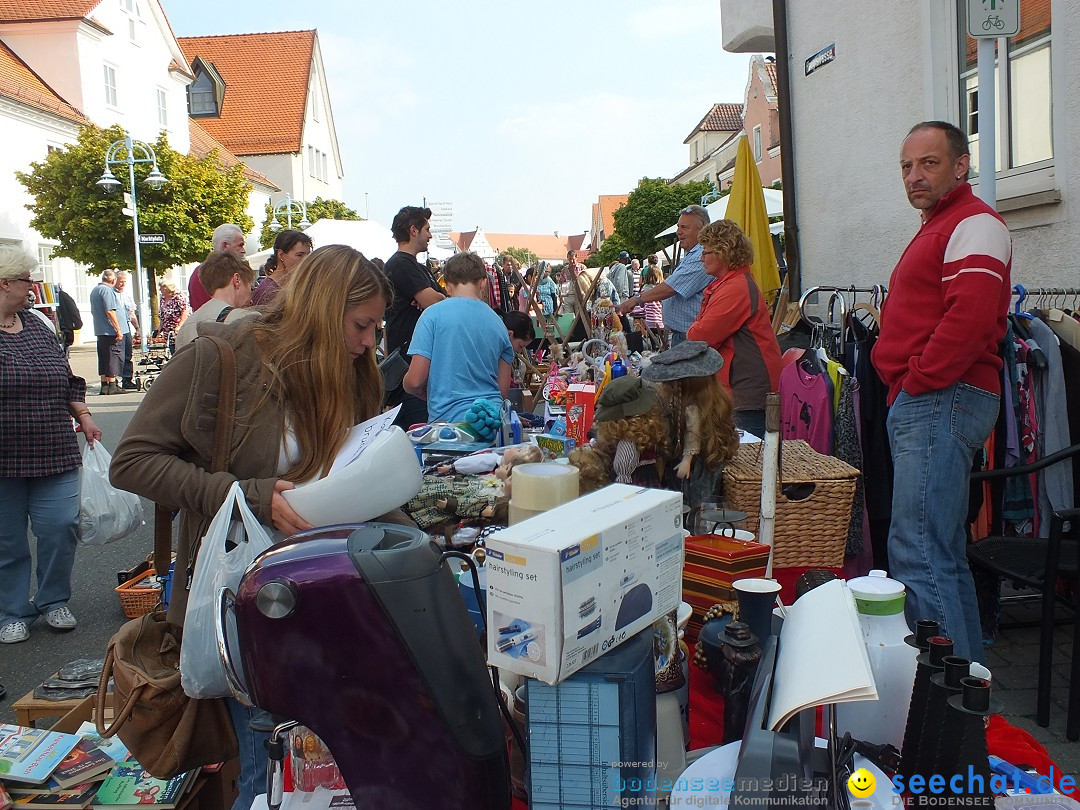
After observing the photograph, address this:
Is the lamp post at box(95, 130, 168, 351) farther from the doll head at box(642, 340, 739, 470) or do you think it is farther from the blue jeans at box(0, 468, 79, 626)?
the doll head at box(642, 340, 739, 470)

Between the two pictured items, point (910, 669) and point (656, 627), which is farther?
point (656, 627)

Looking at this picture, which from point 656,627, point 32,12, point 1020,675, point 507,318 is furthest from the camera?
point 32,12

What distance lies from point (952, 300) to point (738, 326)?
152 cm

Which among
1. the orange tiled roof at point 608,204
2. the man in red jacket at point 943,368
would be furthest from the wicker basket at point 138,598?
the orange tiled roof at point 608,204

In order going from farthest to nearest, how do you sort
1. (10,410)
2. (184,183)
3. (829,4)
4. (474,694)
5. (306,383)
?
(184,183), (829,4), (10,410), (306,383), (474,694)

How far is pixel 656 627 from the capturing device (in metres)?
1.54

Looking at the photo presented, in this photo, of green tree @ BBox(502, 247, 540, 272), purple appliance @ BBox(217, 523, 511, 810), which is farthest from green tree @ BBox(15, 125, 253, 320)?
purple appliance @ BBox(217, 523, 511, 810)

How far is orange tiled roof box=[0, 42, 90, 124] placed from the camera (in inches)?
934

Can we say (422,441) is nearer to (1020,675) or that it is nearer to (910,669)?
(910,669)

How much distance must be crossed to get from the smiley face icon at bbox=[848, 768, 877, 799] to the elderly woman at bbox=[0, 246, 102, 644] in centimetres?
410

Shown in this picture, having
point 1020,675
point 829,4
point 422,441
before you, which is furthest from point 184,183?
point 1020,675

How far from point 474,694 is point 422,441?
7.58 ft

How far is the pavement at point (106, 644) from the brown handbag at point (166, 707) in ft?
6.73

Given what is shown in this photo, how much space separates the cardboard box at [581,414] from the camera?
11.9 feet
